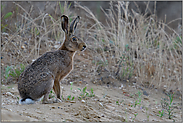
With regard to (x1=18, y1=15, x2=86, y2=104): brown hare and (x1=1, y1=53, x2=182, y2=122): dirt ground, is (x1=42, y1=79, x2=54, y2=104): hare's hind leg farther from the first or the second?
(x1=1, y1=53, x2=182, y2=122): dirt ground

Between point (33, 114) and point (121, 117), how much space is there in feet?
6.19

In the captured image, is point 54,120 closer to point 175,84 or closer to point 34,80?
point 34,80

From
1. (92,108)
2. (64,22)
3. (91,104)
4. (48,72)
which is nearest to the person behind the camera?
(48,72)

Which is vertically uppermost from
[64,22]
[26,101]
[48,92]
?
[64,22]

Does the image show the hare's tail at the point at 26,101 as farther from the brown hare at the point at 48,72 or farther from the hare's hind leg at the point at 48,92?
the hare's hind leg at the point at 48,92

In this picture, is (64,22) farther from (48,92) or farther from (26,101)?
(26,101)

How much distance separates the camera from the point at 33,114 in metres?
3.92

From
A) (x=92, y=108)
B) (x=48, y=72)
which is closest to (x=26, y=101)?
(x=48, y=72)

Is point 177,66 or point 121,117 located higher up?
point 177,66

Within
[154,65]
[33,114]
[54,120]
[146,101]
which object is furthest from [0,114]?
[154,65]

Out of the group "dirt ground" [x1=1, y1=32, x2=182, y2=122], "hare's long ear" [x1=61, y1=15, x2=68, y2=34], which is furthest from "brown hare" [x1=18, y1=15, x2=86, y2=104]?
"dirt ground" [x1=1, y1=32, x2=182, y2=122]

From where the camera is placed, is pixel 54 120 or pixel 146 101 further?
pixel 146 101

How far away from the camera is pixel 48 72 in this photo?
4773mm

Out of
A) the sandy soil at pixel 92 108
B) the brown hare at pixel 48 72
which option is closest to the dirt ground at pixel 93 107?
the sandy soil at pixel 92 108
